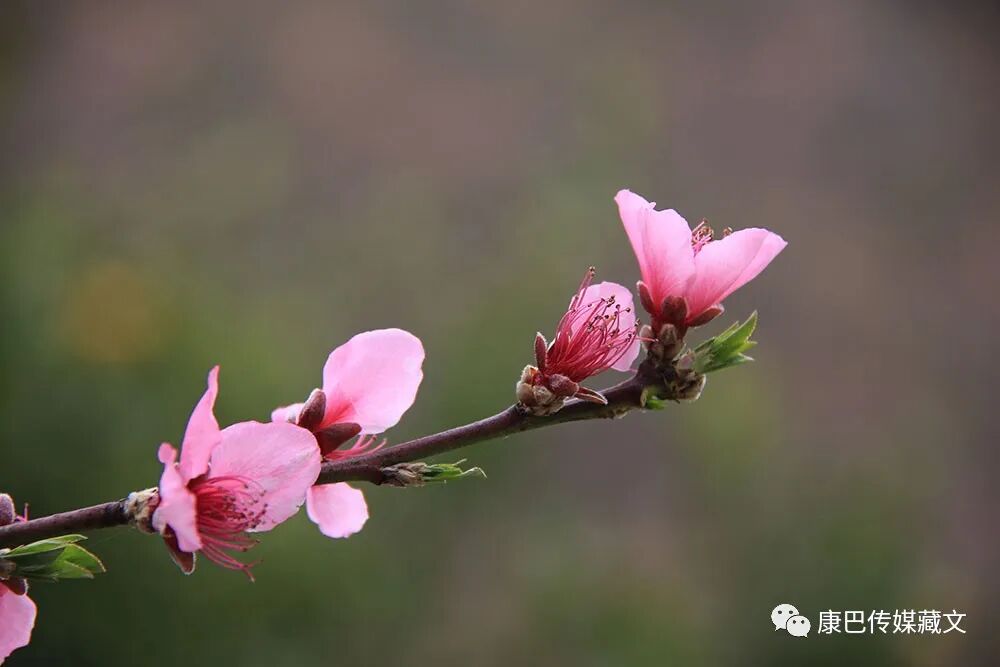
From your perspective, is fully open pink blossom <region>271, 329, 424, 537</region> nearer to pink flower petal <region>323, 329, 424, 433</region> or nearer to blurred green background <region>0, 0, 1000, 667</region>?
pink flower petal <region>323, 329, 424, 433</region>

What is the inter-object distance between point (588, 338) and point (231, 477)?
164 mm

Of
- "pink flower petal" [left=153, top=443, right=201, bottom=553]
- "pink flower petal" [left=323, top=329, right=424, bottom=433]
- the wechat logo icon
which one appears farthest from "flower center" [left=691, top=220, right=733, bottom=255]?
the wechat logo icon

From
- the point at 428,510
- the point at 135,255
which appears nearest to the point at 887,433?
the point at 428,510

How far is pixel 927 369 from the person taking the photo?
2.54 m

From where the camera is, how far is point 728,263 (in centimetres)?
42

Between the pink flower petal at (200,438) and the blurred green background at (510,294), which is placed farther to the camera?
the blurred green background at (510,294)

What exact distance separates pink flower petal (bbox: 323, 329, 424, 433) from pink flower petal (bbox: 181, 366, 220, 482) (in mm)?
70

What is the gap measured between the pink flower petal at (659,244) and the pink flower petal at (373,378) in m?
0.10

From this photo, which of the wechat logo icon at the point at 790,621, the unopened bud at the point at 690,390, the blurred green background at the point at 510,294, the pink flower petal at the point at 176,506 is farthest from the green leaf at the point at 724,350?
the blurred green background at the point at 510,294

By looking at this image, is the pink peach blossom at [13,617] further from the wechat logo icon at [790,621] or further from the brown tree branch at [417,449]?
the wechat logo icon at [790,621]

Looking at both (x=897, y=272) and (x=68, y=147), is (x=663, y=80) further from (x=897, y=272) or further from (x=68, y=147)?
(x=68, y=147)

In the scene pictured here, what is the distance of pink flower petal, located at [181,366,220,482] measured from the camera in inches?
13.4

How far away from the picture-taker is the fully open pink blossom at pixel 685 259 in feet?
1.38

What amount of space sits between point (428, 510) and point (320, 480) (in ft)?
4.46
